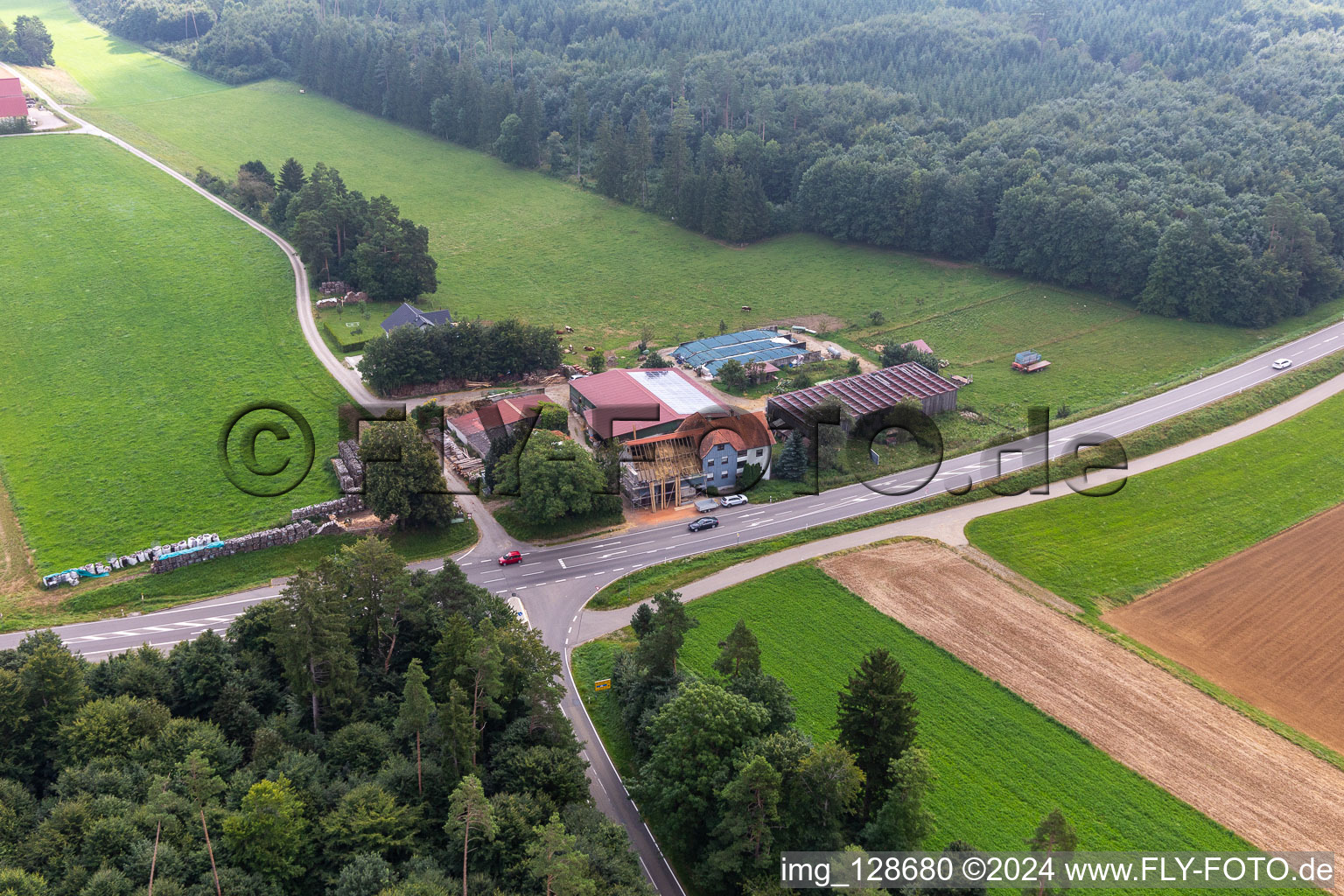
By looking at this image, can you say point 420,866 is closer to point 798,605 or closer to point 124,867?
point 124,867

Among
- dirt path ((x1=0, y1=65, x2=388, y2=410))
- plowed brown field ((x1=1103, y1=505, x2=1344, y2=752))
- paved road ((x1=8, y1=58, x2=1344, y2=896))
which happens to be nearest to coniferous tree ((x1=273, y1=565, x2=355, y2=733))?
paved road ((x1=8, y1=58, x2=1344, y2=896))

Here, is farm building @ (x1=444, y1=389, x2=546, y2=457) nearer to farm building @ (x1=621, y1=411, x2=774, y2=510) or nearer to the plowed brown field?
farm building @ (x1=621, y1=411, x2=774, y2=510)

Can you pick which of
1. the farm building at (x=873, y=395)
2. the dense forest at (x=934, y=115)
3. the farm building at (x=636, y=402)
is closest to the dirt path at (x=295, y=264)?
the farm building at (x=636, y=402)

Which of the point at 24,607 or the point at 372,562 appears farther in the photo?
the point at 24,607

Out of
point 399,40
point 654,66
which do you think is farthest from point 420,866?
point 399,40

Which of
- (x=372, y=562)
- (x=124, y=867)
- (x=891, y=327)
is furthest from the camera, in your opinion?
(x=891, y=327)

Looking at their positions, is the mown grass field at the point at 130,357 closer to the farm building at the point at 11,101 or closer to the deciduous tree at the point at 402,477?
the deciduous tree at the point at 402,477
